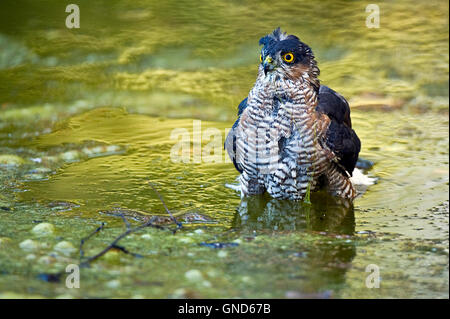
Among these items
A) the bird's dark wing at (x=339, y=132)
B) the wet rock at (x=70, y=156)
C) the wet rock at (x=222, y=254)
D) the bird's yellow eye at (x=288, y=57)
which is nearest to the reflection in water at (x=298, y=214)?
the bird's dark wing at (x=339, y=132)

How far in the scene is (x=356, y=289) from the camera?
3494 mm

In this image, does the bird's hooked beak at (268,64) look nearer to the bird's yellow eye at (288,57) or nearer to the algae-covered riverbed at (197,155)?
the bird's yellow eye at (288,57)

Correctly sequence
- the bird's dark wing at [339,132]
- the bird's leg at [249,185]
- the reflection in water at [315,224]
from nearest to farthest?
1. the reflection in water at [315,224]
2. the bird's dark wing at [339,132]
3. the bird's leg at [249,185]

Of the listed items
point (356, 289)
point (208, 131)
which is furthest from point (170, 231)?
point (208, 131)

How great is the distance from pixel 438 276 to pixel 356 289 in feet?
1.66

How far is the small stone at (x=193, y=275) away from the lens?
359 centimetres

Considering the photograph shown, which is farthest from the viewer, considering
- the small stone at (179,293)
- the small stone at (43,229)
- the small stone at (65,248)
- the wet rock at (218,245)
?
the small stone at (43,229)

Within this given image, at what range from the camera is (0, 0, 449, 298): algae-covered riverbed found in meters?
3.69

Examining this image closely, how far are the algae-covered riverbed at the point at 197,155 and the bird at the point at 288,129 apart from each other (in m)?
Answer: 0.25

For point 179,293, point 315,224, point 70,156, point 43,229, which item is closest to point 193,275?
point 179,293

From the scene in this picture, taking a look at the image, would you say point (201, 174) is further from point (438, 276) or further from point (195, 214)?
point (438, 276)

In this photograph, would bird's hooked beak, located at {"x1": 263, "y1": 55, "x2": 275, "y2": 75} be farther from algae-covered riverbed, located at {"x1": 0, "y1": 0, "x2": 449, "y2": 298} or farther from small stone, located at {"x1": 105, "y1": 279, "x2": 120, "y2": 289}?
small stone, located at {"x1": 105, "y1": 279, "x2": 120, "y2": 289}

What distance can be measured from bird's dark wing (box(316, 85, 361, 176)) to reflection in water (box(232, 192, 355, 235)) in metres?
0.34

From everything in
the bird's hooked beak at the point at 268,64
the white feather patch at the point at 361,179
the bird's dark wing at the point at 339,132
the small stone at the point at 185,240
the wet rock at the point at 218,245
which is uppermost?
the bird's hooked beak at the point at 268,64
